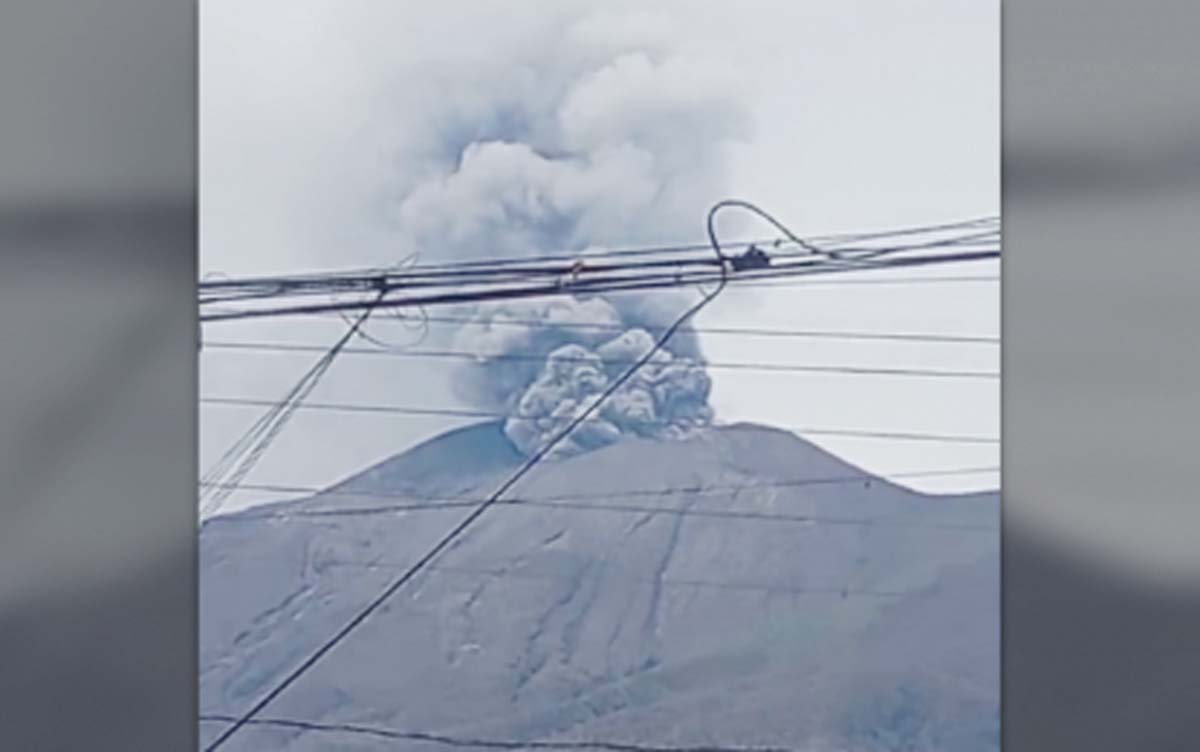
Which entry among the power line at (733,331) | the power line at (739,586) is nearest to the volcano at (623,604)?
the power line at (739,586)

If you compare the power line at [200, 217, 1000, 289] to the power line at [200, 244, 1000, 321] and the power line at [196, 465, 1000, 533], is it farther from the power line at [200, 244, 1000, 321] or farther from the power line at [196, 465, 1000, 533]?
the power line at [196, 465, 1000, 533]

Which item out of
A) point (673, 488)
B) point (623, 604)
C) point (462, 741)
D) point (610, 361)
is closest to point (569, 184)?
point (610, 361)

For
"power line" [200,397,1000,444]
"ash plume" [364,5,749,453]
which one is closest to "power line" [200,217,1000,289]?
"ash plume" [364,5,749,453]

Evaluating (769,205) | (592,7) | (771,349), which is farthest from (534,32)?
(771,349)

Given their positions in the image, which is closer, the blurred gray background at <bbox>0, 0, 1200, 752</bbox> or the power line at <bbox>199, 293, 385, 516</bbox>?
the blurred gray background at <bbox>0, 0, 1200, 752</bbox>

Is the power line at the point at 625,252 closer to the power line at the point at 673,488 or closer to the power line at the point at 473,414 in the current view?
the power line at the point at 473,414
